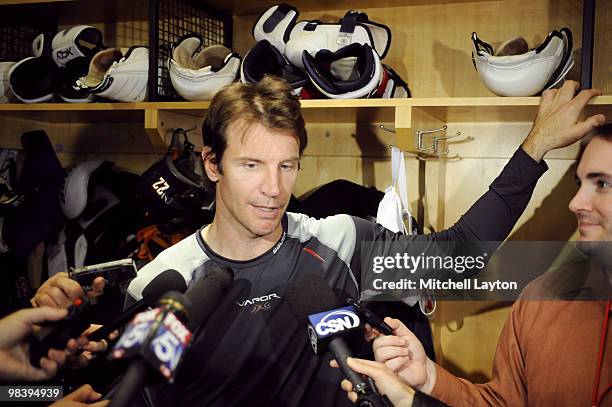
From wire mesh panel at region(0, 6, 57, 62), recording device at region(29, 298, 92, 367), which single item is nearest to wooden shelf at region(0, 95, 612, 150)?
wire mesh panel at region(0, 6, 57, 62)

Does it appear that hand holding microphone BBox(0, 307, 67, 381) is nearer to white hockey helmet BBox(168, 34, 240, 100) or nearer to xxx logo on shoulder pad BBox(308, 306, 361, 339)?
xxx logo on shoulder pad BBox(308, 306, 361, 339)

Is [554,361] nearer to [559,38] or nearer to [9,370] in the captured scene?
[559,38]

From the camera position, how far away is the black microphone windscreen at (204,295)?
571 millimetres

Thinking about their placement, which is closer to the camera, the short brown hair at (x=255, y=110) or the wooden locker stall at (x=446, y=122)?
the short brown hair at (x=255, y=110)

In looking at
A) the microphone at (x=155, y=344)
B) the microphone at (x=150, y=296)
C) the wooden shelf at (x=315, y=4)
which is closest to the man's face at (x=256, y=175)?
the microphone at (x=150, y=296)

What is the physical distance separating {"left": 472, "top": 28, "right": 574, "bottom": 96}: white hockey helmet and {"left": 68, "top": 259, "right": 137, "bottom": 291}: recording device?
68 cm

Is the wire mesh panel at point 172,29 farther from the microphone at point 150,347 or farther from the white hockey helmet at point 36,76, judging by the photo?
the microphone at point 150,347

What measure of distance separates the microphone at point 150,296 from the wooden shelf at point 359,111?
47cm

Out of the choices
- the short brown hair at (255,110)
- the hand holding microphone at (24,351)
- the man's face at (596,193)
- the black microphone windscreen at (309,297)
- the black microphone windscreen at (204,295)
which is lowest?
the hand holding microphone at (24,351)

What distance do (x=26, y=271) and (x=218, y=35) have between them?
2.38 feet

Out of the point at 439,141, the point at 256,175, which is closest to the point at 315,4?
the point at 439,141

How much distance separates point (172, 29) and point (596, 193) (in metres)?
1.00

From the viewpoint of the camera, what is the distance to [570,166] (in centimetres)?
126

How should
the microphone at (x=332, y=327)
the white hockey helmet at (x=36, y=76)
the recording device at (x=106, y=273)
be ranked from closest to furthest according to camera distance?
1. the microphone at (x=332, y=327)
2. the recording device at (x=106, y=273)
3. the white hockey helmet at (x=36, y=76)
